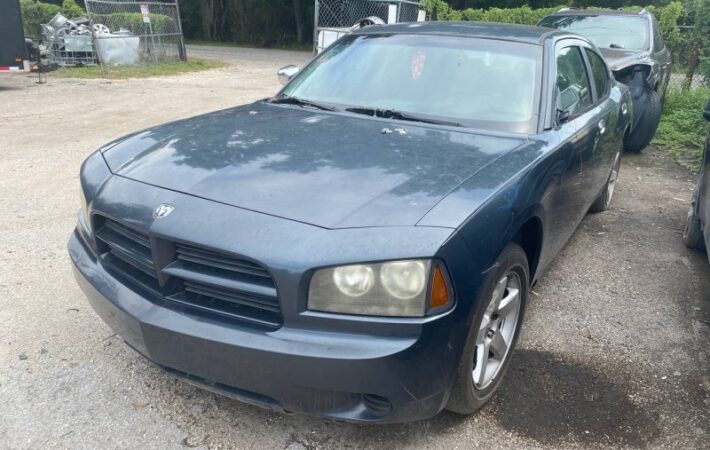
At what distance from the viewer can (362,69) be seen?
3.70 meters

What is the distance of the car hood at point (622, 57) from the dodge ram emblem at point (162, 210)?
668 cm

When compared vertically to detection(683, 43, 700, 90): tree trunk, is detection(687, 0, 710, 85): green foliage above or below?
above

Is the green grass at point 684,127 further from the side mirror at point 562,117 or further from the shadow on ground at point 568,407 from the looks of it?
the shadow on ground at point 568,407

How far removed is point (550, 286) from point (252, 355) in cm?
257

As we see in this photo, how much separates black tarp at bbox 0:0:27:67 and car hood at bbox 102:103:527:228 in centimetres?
1118

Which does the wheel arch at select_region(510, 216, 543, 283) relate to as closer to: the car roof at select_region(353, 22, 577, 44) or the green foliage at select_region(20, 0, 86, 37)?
the car roof at select_region(353, 22, 577, 44)

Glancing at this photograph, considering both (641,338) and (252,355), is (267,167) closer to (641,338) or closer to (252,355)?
(252,355)

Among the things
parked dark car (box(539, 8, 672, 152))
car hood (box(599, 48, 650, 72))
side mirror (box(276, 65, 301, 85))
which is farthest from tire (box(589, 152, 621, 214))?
side mirror (box(276, 65, 301, 85))

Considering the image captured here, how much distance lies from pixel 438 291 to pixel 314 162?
0.90 m

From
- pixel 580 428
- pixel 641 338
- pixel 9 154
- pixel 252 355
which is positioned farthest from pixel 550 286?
pixel 9 154

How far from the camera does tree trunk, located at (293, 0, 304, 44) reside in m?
33.4

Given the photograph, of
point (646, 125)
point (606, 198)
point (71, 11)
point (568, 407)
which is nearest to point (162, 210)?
point (568, 407)

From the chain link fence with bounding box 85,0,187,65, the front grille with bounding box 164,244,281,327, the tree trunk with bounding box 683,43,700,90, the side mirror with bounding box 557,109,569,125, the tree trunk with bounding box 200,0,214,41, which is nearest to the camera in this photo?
the front grille with bounding box 164,244,281,327

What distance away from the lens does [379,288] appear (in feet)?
6.64
